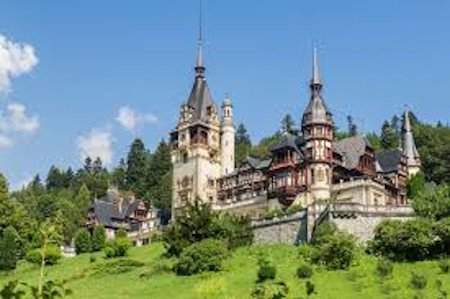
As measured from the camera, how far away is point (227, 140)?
9244cm

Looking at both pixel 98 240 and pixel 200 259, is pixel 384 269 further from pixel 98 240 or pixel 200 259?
pixel 98 240

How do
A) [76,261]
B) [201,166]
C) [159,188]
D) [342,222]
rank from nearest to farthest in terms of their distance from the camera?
1. [342,222]
2. [76,261]
3. [201,166]
4. [159,188]

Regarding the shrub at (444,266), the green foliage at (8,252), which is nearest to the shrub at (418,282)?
the shrub at (444,266)

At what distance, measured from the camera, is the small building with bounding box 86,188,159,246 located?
95.8 metres

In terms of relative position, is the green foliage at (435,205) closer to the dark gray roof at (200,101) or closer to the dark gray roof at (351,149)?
the dark gray roof at (351,149)

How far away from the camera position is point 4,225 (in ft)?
263

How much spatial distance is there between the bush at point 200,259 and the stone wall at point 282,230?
766cm

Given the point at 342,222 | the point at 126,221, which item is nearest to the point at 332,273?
the point at 342,222

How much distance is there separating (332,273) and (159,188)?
266ft

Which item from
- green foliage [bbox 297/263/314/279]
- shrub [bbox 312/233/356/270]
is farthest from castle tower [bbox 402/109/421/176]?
green foliage [bbox 297/263/314/279]

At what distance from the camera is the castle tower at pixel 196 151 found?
87.6m

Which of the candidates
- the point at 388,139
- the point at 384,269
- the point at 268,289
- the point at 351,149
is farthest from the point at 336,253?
the point at 388,139

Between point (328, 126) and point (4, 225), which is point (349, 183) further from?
point (4, 225)

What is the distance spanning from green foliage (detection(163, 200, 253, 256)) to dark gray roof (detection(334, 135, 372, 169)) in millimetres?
15471
